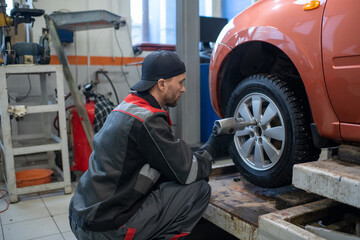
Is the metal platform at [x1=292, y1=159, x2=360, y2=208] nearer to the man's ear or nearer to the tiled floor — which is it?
the man's ear

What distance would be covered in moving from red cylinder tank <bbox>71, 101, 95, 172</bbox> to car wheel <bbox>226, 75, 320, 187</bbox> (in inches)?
80.3

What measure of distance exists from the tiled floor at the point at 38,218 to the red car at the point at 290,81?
1.41m

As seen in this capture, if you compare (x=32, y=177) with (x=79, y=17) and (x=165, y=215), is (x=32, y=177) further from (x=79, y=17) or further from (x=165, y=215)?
(x=165, y=215)

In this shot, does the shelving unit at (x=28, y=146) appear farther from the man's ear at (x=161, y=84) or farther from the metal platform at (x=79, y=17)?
the man's ear at (x=161, y=84)

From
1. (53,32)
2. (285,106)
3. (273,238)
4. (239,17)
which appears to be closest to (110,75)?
(53,32)

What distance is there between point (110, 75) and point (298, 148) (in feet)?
12.1

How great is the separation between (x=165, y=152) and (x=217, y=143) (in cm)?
47

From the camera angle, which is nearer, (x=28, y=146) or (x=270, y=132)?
(x=270, y=132)

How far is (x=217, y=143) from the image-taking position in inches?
70.5

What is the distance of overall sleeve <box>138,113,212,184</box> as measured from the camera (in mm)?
1376

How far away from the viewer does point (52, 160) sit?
145 inches

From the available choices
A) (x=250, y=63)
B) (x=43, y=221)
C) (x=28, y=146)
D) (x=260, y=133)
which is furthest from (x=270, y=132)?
(x=28, y=146)

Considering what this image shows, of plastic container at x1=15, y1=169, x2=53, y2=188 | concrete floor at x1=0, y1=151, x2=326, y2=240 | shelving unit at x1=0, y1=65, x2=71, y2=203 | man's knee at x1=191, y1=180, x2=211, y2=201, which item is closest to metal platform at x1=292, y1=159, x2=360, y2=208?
man's knee at x1=191, y1=180, x2=211, y2=201

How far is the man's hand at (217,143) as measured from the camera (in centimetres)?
175
